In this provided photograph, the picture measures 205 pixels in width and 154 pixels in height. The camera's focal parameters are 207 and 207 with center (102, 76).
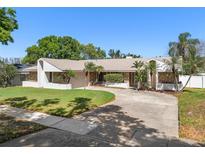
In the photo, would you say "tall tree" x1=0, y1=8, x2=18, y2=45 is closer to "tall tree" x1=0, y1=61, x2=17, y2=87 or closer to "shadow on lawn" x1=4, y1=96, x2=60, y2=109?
"shadow on lawn" x1=4, y1=96, x2=60, y2=109

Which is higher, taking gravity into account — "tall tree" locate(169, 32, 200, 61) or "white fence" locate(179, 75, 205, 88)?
"tall tree" locate(169, 32, 200, 61)

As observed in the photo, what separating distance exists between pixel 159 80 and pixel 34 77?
1788 centimetres

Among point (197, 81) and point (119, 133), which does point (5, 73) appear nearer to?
point (119, 133)

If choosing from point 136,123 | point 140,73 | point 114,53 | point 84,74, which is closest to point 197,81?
point 140,73

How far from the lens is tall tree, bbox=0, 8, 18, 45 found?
10069 mm

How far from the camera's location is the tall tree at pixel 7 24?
10069 mm

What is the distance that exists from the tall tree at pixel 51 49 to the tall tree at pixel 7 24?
37.5 metres

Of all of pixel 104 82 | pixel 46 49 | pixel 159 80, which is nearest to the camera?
pixel 159 80

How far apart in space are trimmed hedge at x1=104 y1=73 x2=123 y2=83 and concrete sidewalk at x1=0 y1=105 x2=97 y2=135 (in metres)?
15.8

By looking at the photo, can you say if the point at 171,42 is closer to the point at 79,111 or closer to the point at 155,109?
the point at 155,109

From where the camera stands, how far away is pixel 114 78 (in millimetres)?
25969

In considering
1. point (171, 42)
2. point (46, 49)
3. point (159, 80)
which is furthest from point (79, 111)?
point (46, 49)

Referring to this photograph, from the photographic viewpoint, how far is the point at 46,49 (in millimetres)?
48812

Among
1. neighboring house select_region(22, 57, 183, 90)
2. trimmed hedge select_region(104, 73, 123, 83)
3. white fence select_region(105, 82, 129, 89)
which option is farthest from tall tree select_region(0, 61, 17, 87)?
white fence select_region(105, 82, 129, 89)
